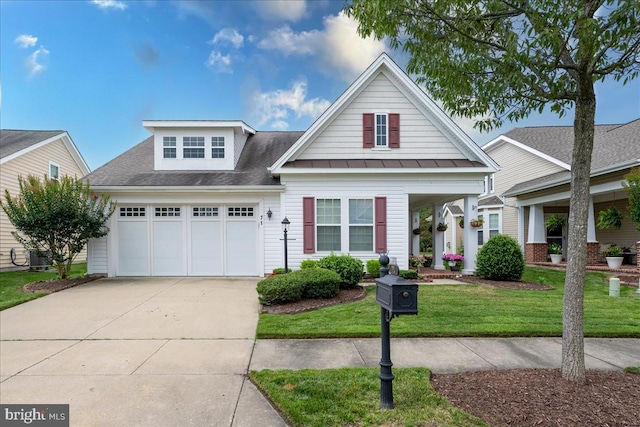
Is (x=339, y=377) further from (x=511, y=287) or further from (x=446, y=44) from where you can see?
(x=511, y=287)

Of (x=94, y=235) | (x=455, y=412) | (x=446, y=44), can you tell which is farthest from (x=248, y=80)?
(x=455, y=412)

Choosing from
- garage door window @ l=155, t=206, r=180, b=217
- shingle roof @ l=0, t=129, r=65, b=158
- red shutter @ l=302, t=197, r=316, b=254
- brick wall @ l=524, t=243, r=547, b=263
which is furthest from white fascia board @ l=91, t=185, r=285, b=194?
brick wall @ l=524, t=243, r=547, b=263

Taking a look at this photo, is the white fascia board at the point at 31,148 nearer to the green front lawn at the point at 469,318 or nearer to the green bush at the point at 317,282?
the green bush at the point at 317,282

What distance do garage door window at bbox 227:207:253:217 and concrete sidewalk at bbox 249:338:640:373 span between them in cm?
687

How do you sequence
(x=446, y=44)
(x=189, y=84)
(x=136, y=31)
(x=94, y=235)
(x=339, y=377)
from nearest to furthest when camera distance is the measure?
(x=339, y=377)
(x=446, y=44)
(x=94, y=235)
(x=136, y=31)
(x=189, y=84)

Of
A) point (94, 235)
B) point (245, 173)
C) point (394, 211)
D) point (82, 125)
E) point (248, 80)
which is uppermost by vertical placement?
point (248, 80)

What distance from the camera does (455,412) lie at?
2951 mm

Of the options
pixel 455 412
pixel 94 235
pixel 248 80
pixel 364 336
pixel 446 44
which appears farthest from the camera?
pixel 248 80

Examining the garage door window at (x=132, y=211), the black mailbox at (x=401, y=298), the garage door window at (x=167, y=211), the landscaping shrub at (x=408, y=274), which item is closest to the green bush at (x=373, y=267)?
the landscaping shrub at (x=408, y=274)

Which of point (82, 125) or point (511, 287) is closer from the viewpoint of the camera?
point (511, 287)

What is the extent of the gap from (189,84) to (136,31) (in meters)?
2.45

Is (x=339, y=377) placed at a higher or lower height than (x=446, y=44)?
lower

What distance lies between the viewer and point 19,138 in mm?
16203

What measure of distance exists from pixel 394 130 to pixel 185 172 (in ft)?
24.8
